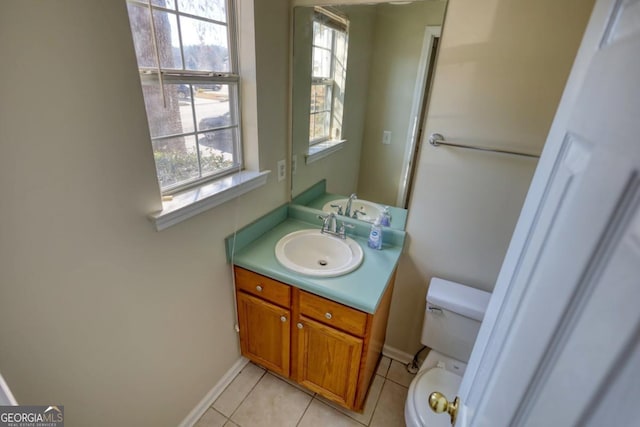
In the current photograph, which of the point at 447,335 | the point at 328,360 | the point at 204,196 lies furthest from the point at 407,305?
the point at 204,196

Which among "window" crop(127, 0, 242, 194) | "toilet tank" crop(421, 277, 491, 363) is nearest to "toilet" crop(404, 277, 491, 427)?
"toilet tank" crop(421, 277, 491, 363)

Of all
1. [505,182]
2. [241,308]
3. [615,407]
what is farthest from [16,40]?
[505,182]

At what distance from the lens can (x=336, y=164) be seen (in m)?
1.76

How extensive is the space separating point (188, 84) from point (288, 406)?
1669mm

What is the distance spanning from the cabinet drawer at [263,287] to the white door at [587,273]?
100cm

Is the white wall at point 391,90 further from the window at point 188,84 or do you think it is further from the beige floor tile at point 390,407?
the beige floor tile at point 390,407

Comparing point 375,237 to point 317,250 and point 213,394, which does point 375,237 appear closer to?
point 317,250

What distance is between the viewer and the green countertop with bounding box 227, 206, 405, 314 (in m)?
1.28

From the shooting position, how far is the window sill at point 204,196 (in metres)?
1.09

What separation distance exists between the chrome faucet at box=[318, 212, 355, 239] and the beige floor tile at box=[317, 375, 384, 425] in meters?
0.92

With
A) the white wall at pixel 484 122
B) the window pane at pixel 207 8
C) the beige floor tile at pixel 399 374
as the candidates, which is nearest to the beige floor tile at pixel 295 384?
the beige floor tile at pixel 399 374

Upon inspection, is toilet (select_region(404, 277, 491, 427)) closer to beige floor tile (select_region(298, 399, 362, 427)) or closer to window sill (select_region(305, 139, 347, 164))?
beige floor tile (select_region(298, 399, 362, 427))

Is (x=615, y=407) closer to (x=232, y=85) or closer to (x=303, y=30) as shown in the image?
(x=232, y=85)

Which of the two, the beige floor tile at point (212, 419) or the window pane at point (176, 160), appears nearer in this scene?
the window pane at point (176, 160)
